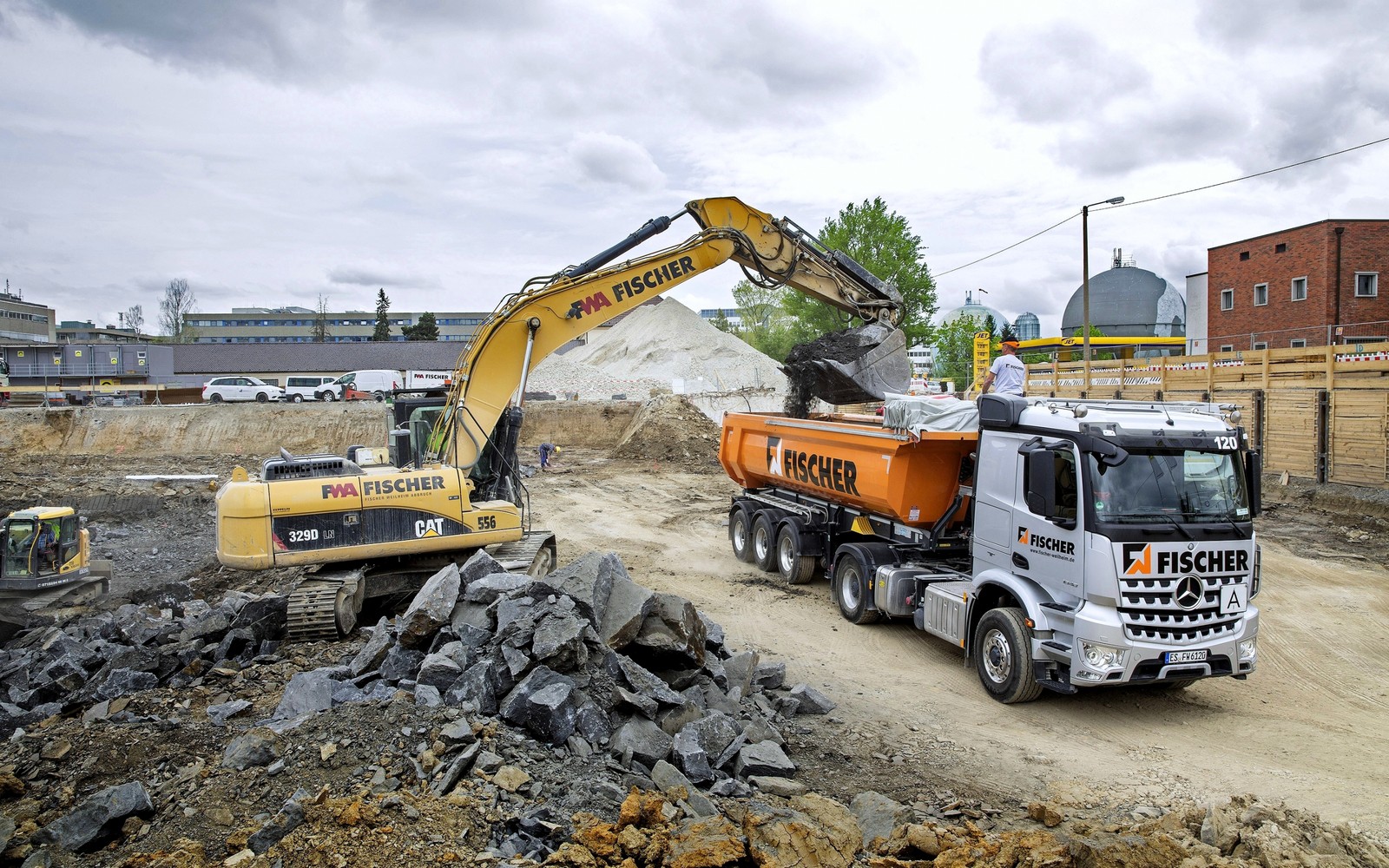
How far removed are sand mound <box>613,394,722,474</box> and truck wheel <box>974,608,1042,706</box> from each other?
1831 cm

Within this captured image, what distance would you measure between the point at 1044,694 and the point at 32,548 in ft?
43.5

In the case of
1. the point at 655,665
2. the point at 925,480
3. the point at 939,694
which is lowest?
the point at 939,694

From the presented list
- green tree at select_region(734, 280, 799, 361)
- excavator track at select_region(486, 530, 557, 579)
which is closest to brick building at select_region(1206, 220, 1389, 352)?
excavator track at select_region(486, 530, 557, 579)

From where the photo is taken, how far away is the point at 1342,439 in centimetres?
1642

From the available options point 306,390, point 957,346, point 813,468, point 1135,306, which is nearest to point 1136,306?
point 1135,306

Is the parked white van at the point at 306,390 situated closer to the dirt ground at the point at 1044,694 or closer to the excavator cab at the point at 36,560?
the dirt ground at the point at 1044,694

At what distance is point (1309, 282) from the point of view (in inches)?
1286

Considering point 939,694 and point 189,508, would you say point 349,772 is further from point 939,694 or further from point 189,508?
point 189,508

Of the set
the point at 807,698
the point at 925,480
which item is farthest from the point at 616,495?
the point at 807,698

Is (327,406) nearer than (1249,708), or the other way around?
(1249,708)

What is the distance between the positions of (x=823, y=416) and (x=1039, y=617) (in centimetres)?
654

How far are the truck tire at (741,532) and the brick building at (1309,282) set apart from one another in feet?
82.5

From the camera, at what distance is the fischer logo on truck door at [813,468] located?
33.6 ft

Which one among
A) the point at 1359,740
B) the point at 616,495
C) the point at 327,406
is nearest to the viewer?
the point at 1359,740
